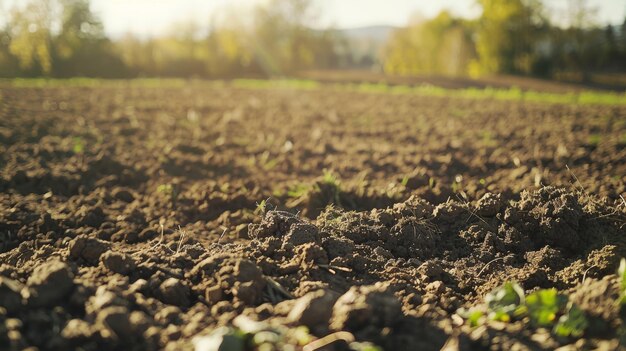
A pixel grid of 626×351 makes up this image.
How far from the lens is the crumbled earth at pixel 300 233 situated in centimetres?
214

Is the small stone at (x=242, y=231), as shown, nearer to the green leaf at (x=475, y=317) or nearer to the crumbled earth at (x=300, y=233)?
the crumbled earth at (x=300, y=233)

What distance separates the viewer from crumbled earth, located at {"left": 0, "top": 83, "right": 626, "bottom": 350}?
214cm

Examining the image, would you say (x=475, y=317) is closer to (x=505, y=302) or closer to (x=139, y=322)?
(x=505, y=302)

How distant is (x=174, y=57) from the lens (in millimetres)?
37906

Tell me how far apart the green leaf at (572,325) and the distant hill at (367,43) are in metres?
49.0

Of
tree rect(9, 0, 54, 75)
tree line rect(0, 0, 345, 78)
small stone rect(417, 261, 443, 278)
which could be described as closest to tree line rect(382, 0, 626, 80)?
tree line rect(0, 0, 345, 78)

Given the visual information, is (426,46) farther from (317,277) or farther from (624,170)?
(317,277)

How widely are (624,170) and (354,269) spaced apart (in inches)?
145

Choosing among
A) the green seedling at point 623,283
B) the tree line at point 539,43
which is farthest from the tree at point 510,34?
the green seedling at point 623,283

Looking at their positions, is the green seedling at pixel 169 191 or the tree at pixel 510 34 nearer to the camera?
the green seedling at pixel 169 191

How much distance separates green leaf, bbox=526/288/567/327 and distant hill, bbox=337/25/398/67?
48.9 metres

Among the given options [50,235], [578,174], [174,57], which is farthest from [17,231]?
[174,57]

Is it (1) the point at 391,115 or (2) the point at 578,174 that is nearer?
(2) the point at 578,174

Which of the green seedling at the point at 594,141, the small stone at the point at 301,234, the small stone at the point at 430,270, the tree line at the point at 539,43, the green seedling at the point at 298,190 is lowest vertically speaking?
the small stone at the point at 430,270
